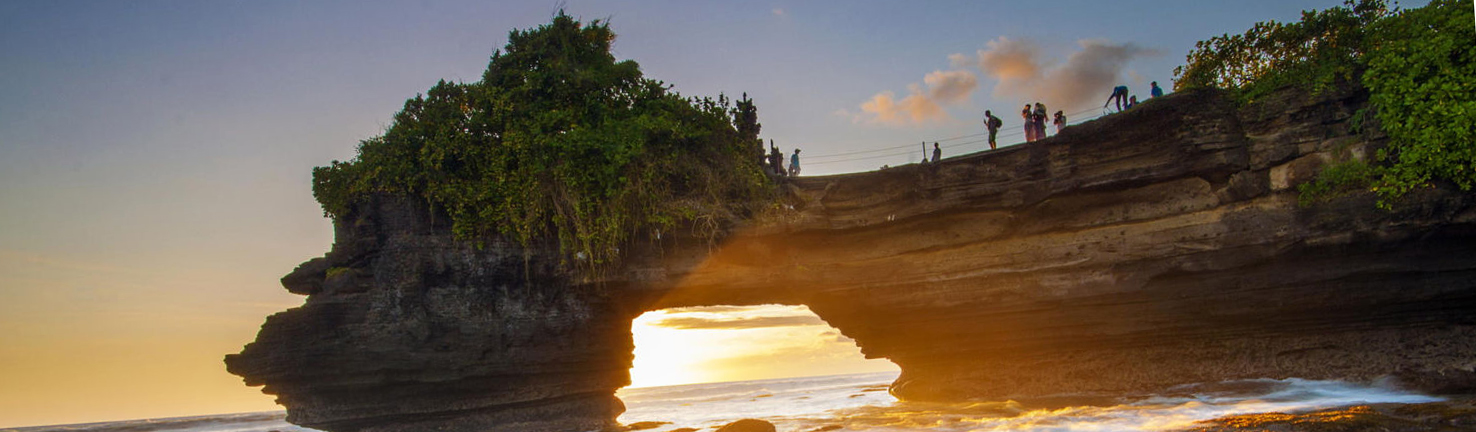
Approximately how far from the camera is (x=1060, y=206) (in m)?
13.3

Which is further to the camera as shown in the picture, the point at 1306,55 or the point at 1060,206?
the point at 1060,206

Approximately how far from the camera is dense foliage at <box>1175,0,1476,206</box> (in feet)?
34.5

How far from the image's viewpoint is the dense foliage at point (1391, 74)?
1051 centimetres

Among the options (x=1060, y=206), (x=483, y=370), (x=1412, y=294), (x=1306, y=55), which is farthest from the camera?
(x=483, y=370)

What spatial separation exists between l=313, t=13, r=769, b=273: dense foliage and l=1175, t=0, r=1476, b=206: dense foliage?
859 cm

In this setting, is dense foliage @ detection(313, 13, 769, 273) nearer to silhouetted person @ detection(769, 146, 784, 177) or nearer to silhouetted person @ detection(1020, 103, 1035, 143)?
silhouetted person @ detection(769, 146, 784, 177)

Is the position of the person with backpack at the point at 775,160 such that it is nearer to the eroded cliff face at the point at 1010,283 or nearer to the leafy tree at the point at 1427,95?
the eroded cliff face at the point at 1010,283

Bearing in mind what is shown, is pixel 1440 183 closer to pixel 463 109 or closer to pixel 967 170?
pixel 967 170

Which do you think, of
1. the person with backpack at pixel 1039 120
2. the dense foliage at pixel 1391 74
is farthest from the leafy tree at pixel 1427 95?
the person with backpack at pixel 1039 120

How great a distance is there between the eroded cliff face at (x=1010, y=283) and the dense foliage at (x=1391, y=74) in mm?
307

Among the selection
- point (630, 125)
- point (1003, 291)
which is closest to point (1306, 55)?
point (1003, 291)

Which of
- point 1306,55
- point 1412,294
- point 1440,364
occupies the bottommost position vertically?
point 1440,364

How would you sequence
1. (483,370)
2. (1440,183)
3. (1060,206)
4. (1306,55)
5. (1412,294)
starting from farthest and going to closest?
(483,370) < (1060,206) < (1306,55) < (1412,294) < (1440,183)

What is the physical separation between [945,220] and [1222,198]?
4311 mm
